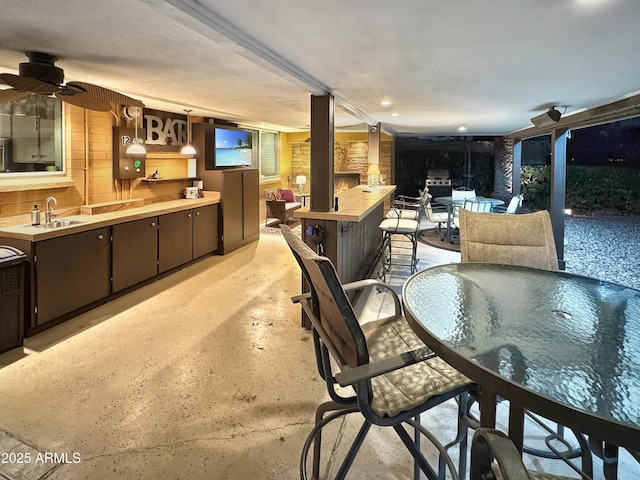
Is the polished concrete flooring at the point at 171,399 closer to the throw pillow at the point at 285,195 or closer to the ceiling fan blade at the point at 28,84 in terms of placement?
the ceiling fan blade at the point at 28,84

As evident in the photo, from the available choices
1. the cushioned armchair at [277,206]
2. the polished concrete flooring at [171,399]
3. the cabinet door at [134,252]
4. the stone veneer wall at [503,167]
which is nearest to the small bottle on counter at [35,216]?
the cabinet door at [134,252]

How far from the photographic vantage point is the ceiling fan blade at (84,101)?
265 centimetres

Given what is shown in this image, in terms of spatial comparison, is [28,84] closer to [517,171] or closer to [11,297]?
[11,297]

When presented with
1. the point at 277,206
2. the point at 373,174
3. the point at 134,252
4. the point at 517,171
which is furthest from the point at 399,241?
the point at 134,252

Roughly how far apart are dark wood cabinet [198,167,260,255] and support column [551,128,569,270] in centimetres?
425

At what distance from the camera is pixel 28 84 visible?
2336mm

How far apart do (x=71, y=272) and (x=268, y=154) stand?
5759 mm

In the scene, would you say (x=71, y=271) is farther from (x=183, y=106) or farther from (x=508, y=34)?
(x=508, y=34)

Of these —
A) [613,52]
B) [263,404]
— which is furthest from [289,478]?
[613,52]

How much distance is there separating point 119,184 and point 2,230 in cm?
156

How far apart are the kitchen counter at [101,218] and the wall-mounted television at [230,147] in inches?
30.0

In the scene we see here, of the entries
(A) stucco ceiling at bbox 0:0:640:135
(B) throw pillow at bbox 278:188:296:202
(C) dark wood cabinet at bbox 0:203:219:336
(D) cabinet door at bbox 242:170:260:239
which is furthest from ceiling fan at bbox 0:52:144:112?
(B) throw pillow at bbox 278:188:296:202

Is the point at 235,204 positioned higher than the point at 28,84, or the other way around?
the point at 28,84

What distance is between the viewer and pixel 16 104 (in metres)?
3.45
